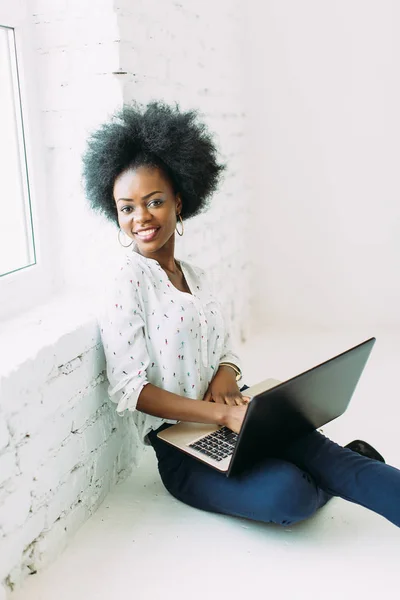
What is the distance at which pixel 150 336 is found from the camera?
1512mm

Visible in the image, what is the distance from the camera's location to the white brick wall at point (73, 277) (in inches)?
50.5

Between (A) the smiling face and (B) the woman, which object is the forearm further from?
(A) the smiling face

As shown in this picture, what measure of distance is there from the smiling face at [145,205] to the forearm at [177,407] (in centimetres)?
32

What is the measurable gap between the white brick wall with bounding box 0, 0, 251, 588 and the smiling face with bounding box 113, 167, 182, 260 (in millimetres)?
214

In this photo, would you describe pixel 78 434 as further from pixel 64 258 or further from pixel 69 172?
pixel 69 172

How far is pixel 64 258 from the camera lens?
1.77 meters

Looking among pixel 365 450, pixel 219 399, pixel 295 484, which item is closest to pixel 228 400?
pixel 219 399

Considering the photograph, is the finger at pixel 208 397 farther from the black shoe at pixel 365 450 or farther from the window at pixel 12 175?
the window at pixel 12 175

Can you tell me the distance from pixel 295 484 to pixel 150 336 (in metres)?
0.43

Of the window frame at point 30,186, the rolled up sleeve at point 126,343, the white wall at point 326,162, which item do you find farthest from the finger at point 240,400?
the white wall at point 326,162

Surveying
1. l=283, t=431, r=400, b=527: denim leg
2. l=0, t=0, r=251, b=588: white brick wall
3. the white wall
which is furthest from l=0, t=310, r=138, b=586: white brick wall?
the white wall

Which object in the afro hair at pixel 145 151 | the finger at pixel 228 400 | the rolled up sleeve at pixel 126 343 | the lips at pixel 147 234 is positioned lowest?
the finger at pixel 228 400

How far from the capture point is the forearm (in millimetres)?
1464

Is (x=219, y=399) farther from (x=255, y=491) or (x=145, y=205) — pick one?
(x=145, y=205)
